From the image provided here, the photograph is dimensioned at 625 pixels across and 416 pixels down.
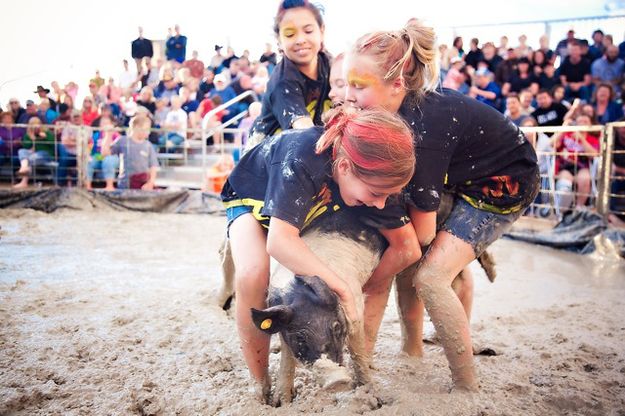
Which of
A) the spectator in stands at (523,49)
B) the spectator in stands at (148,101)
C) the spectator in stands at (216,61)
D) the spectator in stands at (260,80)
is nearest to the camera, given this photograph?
the spectator in stands at (523,49)

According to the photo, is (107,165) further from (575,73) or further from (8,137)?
(575,73)

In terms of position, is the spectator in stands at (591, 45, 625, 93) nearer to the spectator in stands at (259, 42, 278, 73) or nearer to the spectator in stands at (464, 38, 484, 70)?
the spectator in stands at (464, 38, 484, 70)

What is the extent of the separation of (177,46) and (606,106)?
870 centimetres

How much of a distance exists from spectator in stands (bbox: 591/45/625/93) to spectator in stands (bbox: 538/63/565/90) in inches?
20.7

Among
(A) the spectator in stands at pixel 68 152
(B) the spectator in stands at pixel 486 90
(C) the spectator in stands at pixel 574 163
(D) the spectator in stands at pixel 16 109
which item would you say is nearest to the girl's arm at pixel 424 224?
(C) the spectator in stands at pixel 574 163

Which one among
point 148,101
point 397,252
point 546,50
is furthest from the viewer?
point 148,101

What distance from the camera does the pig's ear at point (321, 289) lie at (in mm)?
1681

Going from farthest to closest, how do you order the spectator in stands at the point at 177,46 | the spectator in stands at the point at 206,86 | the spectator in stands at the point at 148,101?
the spectator in stands at the point at 177,46 < the spectator in stands at the point at 206,86 < the spectator in stands at the point at 148,101

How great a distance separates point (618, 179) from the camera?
18.8 feet

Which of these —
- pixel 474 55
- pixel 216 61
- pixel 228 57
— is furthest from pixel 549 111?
pixel 216 61

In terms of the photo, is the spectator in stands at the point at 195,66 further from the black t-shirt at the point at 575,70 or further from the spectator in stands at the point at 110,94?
the black t-shirt at the point at 575,70

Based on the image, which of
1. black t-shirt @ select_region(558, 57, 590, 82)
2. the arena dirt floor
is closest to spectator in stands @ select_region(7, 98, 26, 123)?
the arena dirt floor

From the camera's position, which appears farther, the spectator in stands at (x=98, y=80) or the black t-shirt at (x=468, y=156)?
the spectator in stands at (x=98, y=80)

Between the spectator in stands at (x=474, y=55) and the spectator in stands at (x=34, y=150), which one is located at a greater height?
the spectator in stands at (x=474, y=55)
